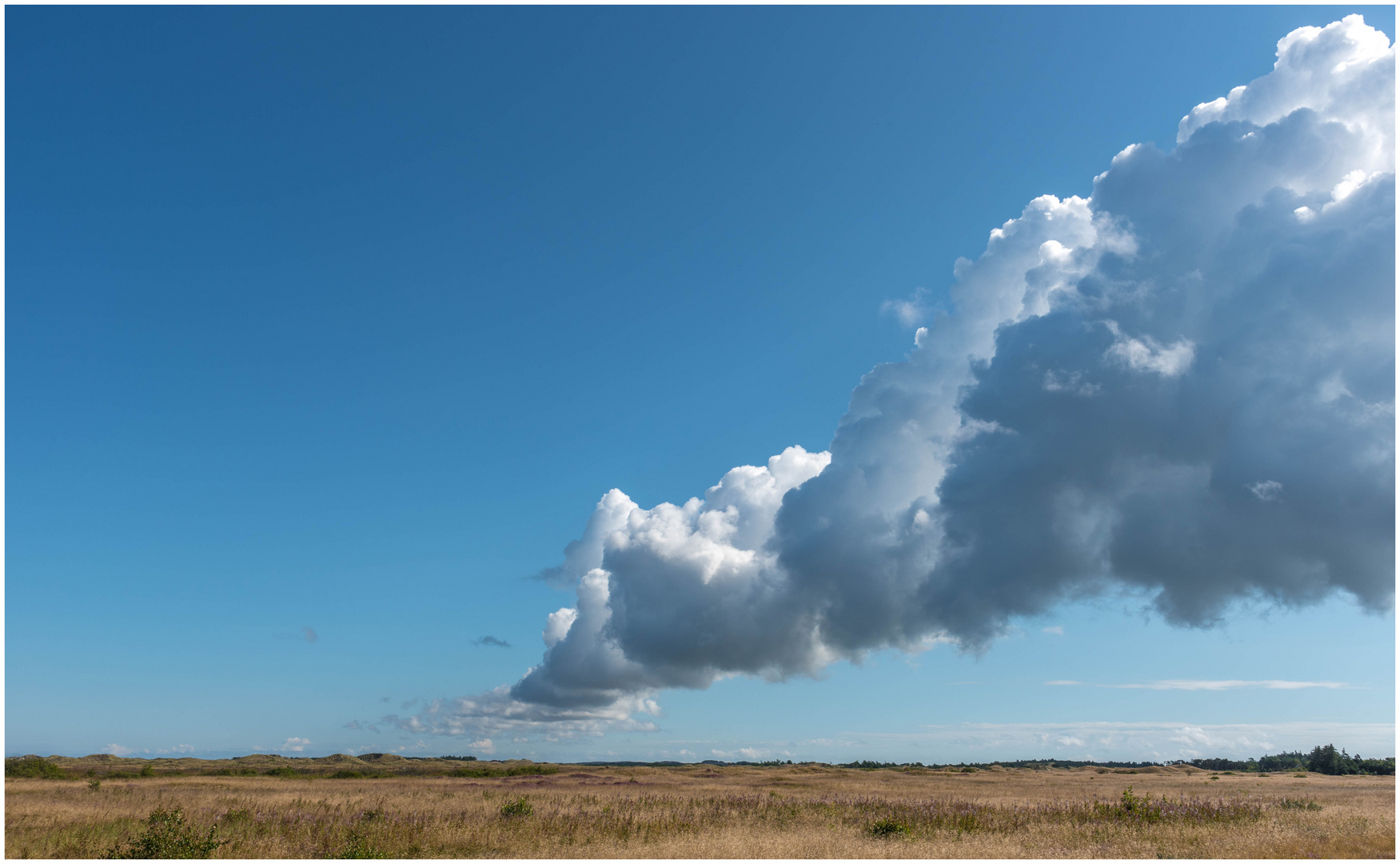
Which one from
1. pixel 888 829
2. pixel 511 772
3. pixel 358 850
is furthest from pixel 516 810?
pixel 511 772

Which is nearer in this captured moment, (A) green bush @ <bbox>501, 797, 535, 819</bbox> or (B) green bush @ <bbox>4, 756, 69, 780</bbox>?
(A) green bush @ <bbox>501, 797, 535, 819</bbox>

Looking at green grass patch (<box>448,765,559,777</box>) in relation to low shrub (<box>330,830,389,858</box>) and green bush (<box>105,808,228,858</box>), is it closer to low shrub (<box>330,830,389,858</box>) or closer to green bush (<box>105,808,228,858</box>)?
low shrub (<box>330,830,389,858</box>)

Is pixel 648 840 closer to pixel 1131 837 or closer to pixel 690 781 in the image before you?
pixel 1131 837

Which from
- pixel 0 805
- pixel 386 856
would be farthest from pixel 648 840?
pixel 0 805

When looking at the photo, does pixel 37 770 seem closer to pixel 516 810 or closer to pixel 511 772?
pixel 511 772

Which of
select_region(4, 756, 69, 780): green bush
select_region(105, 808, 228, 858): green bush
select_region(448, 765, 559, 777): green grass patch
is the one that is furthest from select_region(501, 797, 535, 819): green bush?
select_region(4, 756, 69, 780): green bush

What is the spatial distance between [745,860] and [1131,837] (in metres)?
17.1

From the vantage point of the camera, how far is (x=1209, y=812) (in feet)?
124

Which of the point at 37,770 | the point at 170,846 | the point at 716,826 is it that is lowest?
the point at 37,770

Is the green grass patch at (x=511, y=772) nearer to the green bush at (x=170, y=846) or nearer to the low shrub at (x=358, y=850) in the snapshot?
the low shrub at (x=358, y=850)

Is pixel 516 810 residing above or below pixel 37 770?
above

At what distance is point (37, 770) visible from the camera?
85.2 meters

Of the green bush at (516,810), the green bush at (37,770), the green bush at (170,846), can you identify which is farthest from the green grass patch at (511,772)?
the green bush at (170,846)

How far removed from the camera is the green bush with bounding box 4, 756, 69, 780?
82125 millimetres
